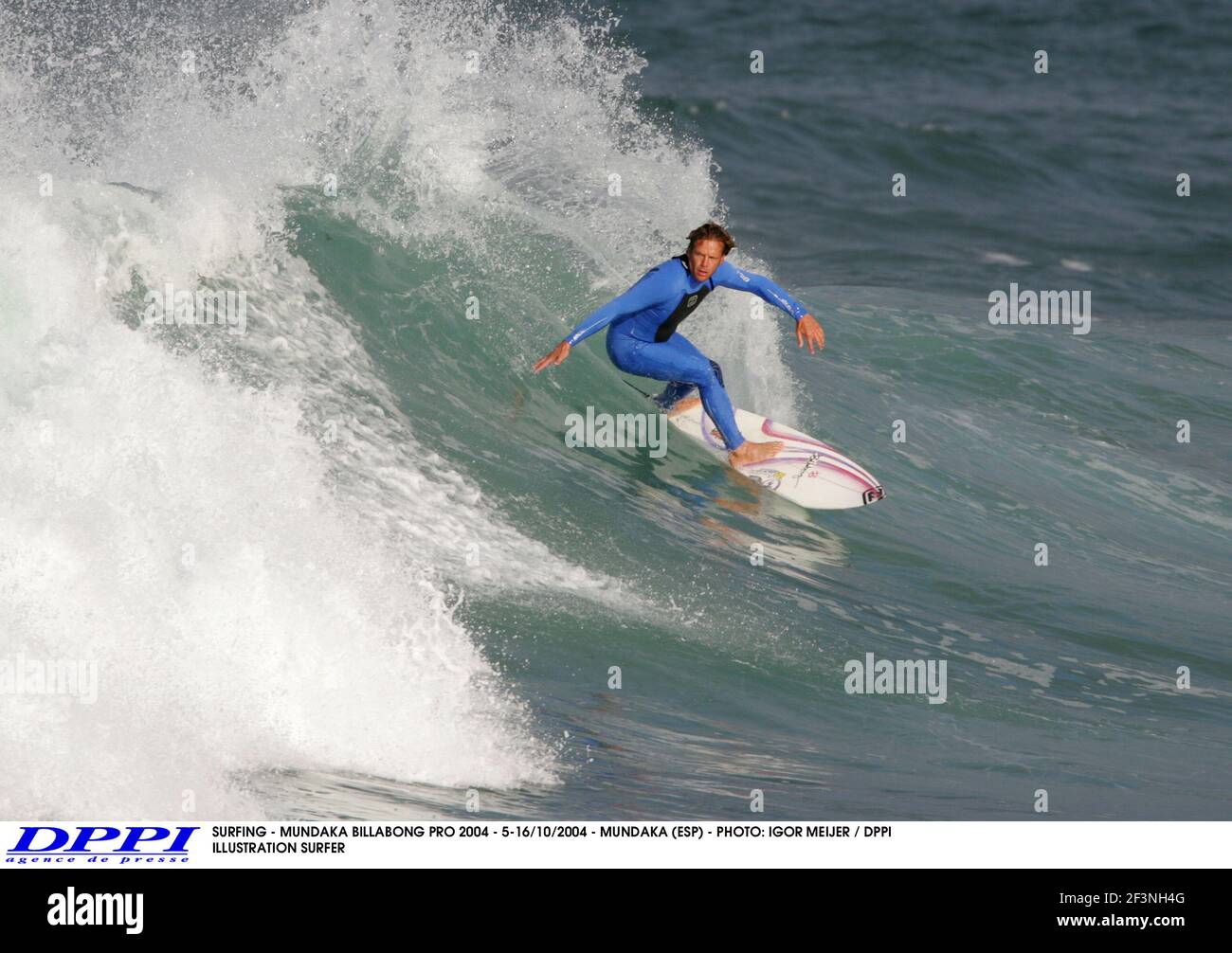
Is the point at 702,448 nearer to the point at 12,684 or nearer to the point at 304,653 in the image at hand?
the point at 304,653

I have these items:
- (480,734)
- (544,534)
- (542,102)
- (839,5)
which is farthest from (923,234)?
(480,734)

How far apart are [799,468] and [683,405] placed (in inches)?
34.3

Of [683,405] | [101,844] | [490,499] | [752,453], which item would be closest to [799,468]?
[752,453]

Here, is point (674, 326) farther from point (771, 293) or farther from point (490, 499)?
point (490, 499)

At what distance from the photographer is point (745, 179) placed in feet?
73.5

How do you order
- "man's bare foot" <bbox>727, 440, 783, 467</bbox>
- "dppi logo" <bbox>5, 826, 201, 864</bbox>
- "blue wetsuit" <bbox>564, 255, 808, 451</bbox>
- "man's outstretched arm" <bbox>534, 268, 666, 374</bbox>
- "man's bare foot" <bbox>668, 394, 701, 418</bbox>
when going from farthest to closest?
1. "man's bare foot" <bbox>668, 394, 701, 418</bbox>
2. "man's bare foot" <bbox>727, 440, 783, 467</bbox>
3. "blue wetsuit" <bbox>564, 255, 808, 451</bbox>
4. "man's outstretched arm" <bbox>534, 268, 666, 374</bbox>
5. "dppi logo" <bbox>5, 826, 201, 864</bbox>

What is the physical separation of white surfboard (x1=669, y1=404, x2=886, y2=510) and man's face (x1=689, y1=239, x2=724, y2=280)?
47.5 inches

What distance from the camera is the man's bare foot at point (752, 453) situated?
966 centimetres

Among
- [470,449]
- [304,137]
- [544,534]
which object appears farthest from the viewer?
[304,137]

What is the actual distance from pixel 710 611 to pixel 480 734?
78.3 inches

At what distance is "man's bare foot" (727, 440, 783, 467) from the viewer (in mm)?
9656

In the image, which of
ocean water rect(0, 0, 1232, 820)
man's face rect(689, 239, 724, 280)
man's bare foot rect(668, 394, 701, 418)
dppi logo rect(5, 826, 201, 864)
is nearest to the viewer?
dppi logo rect(5, 826, 201, 864)

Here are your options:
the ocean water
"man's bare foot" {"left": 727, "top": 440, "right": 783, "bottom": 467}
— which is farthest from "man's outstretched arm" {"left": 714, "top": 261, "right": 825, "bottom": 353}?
the ocean water

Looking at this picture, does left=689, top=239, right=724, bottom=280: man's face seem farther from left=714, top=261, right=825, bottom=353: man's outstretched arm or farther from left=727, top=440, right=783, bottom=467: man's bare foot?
left=727, top=440, right=783, bottom=467: man's bare foot
